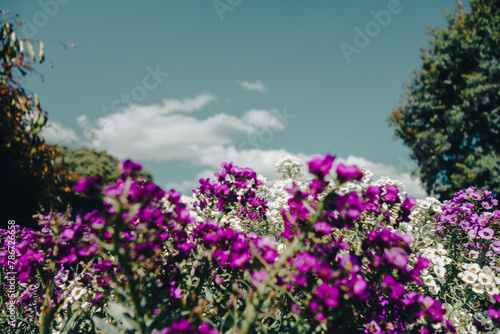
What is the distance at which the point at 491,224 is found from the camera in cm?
391

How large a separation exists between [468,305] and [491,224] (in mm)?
1200

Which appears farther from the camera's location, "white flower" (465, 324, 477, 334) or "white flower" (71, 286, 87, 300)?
"white flower" (465, 324, 477, 334)

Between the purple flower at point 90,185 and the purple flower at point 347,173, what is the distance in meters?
1.36

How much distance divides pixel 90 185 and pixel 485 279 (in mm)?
3922

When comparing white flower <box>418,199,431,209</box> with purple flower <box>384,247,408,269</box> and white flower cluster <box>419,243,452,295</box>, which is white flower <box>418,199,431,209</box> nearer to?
white flower cluster <box>419,243,452,295</box>

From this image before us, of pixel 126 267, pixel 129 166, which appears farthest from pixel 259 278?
pixel 129 166

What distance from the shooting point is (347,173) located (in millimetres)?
1555

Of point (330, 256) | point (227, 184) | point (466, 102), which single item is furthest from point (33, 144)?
point (466, 102)

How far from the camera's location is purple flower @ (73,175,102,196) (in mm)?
1605

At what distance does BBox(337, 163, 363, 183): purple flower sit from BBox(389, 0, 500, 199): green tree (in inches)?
546

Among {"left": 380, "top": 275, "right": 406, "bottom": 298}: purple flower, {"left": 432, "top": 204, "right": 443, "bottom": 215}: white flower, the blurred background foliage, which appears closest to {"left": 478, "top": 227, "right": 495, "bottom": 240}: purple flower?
{"left": 432, "top": 204, "right": 443, "bottom": 215}: white flower

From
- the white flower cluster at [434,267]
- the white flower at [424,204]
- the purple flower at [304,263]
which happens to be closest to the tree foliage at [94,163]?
the white flower at [424,204]

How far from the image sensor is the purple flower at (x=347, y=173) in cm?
154

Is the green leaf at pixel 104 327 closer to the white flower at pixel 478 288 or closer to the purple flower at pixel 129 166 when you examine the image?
the purple flower at pixel 129 166
